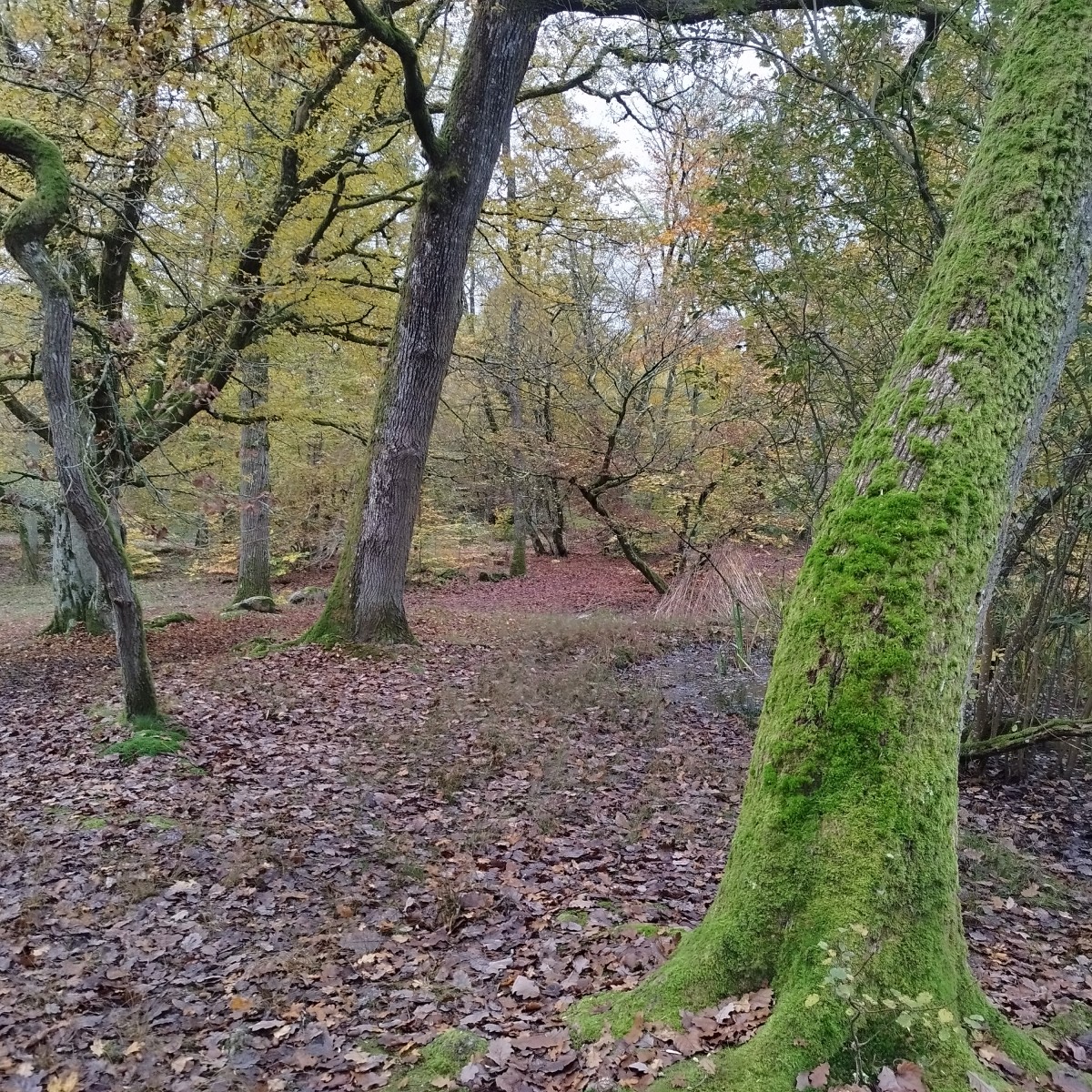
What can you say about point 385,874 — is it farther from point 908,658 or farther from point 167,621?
point 167,621

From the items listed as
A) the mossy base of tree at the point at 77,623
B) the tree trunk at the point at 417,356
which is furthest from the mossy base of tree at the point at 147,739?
the mossy base of tree at the point at 77,623

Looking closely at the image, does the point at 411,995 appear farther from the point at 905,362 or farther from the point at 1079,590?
the point at 1079,590

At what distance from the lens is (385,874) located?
4.61m

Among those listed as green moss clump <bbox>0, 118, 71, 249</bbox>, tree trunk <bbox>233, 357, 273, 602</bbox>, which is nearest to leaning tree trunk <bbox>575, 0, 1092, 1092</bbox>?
green moss clump <bbox>0, 118, 71, 249</bbox>

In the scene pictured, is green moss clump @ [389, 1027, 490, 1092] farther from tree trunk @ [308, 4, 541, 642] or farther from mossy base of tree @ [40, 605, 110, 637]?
mossy base of tree @ [40, 605, 110, 637]

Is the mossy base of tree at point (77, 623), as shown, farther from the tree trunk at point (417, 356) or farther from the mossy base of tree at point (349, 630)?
the tree trunk at point (417, 356)

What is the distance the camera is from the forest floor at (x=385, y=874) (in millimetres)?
3018

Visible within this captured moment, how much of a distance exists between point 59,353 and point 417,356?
436 centimetres

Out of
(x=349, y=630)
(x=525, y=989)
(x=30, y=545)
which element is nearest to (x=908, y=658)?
(x=525, y=989)

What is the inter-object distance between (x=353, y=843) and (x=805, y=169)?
682 cm

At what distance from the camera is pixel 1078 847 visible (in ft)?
17.4

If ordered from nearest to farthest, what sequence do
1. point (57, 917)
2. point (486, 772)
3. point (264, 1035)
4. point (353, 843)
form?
point (264, 1035), point (57, 917), point (353, 843), point (486, 772)

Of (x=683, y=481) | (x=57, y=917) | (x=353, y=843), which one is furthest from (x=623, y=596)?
(x=57, y=917)

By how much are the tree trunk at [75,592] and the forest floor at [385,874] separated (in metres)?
3.71
